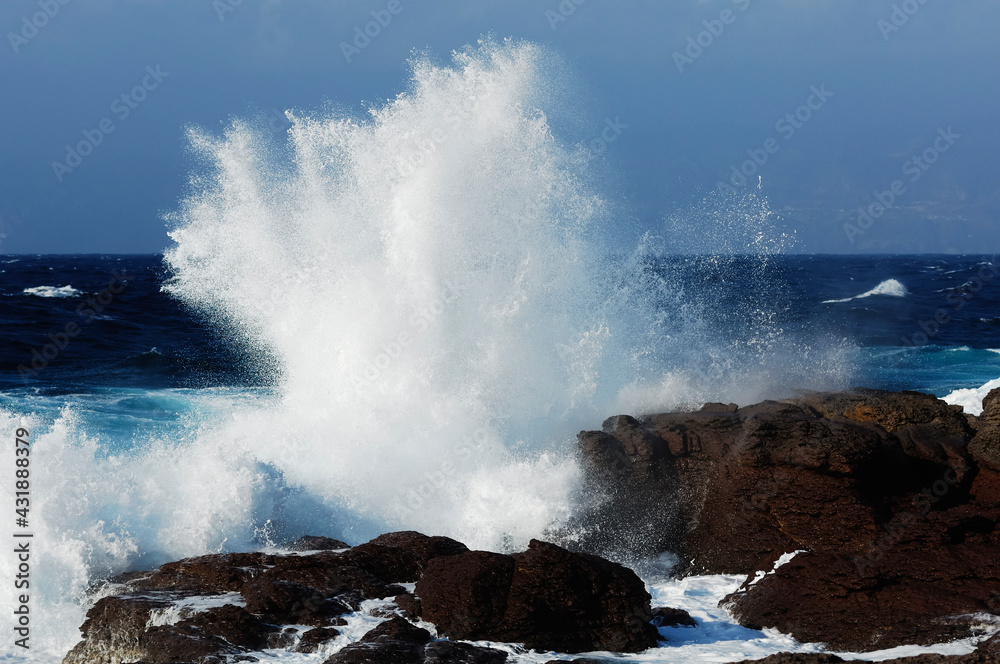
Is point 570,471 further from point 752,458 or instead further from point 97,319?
point 97,319

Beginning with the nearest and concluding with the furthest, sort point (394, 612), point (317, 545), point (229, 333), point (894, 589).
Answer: point (394, 612), point (894, 589), point (317, 545), point (229, 333)

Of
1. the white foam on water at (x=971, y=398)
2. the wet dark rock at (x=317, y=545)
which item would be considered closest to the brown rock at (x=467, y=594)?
the wet dark rock at (x=317, y=545)

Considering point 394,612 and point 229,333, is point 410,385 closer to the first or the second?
point 394,612

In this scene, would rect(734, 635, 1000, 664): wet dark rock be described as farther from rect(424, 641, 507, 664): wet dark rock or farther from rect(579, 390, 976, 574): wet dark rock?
rect(579, 390, 976, 574): wet dark rock

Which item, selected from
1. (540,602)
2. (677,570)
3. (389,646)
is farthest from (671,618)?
(389,646)

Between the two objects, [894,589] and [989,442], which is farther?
[989,442]

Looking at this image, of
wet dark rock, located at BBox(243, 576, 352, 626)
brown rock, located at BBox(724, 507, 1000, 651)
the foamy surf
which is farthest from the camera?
the foamy surf

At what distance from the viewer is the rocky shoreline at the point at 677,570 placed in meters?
6.45

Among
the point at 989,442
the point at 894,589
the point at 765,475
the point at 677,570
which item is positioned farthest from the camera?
the point at 677,570

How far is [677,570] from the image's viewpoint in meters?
8.96

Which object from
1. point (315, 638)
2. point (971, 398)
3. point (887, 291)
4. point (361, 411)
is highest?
point (887, 291)

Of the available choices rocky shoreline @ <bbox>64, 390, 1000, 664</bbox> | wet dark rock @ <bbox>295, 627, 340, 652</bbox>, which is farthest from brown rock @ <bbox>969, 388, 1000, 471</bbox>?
wet dark rock @ <bbox>295, 627, 340, 652</bbox>

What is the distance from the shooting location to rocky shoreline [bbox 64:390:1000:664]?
6445 millimetres

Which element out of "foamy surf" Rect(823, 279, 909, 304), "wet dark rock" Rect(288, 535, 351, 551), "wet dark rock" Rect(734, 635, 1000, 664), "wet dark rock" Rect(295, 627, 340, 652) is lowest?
"wet dark rock" Rect(734, 635, 1000, 664)
